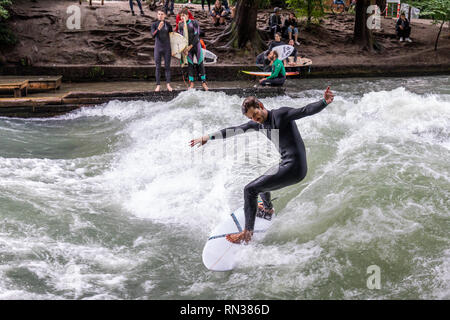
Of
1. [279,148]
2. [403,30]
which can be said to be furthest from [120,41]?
[279,148]

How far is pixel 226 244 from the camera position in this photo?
4648 millimetres

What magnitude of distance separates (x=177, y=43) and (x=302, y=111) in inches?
289

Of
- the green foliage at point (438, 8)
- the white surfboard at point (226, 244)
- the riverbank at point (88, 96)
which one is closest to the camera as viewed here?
the white surfboard at point (226, 244)

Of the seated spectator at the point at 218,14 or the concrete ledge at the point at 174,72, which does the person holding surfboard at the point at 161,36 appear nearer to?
the concrete ledge at the point at 174,72

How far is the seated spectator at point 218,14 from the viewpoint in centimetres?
1742

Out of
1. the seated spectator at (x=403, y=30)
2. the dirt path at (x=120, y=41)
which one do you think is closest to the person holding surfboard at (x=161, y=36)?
the dirt path at (x=120, y=41)

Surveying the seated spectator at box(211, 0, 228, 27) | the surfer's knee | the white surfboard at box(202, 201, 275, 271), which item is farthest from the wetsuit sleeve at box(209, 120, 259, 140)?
the seated spectator at box(211, 0, 228, 27)

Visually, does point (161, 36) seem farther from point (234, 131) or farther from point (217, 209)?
point (234, 131)

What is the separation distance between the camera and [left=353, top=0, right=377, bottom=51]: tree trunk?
57.2ft

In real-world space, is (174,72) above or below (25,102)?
above

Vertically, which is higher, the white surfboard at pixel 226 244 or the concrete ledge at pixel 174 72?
the concrete ledge at pixel 174 72

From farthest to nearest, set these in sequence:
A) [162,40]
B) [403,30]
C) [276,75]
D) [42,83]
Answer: [403,30], [42,83], [276,75], [162,40]

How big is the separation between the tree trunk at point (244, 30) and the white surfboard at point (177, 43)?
471 cm

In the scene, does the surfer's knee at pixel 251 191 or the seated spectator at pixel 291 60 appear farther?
the seated spectator at pixel 291 60
